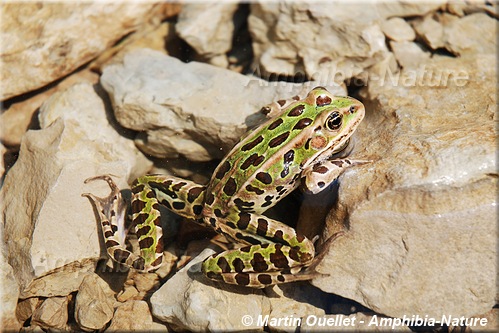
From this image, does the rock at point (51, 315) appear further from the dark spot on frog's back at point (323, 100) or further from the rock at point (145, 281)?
the dark spot on frog's back at point (323, 100)

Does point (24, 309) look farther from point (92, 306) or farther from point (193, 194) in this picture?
point (193, 194)

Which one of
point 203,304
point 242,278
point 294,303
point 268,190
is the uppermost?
point 268,190

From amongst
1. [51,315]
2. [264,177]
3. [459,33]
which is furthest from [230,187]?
[459,33]

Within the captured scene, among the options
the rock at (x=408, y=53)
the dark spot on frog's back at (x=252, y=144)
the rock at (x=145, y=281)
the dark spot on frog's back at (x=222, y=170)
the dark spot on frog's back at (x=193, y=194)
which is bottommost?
the rock at (x=145, y=281)

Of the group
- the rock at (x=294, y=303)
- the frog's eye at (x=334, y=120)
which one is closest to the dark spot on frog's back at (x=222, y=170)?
the frog's eye at (x=334, y=120)

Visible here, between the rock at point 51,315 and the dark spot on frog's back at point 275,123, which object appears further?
the rock at point 51,315

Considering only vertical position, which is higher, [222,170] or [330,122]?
[330,122]

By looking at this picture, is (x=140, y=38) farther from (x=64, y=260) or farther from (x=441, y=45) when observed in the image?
(x=441, y=45)
